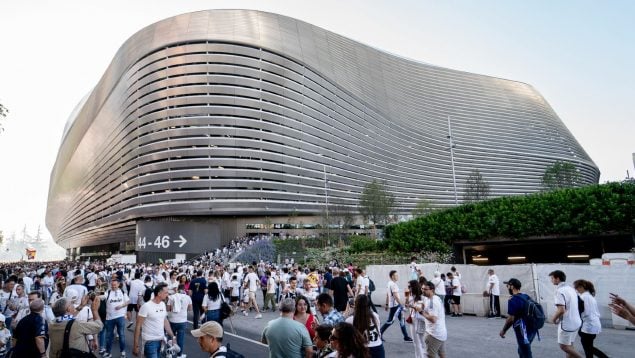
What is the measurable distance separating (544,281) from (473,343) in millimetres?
5165

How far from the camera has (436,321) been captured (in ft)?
22.0

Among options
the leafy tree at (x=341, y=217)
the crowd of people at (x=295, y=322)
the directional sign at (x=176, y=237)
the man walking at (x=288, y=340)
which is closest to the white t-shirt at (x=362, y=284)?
the crowd of people at (x=295, y=322)

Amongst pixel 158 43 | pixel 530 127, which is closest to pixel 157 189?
pixel 158 43

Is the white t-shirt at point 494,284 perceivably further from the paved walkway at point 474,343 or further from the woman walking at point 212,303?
the woman walking at point 212,303

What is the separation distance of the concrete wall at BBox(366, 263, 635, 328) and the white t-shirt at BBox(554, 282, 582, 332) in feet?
22.6

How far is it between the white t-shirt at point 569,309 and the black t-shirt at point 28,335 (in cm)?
813

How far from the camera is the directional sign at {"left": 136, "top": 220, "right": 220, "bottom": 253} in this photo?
58.8 m

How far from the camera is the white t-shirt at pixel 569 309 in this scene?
667 centimetres

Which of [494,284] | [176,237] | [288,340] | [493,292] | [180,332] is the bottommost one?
[493,292]

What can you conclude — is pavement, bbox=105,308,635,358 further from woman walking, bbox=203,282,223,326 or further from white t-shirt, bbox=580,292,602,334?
white t-shirt, bbox=580,292,602,334

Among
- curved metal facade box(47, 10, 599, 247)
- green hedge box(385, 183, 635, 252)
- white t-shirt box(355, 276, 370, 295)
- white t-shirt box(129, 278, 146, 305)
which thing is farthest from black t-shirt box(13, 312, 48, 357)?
curved metal facade box(47, 10, 599, 247)

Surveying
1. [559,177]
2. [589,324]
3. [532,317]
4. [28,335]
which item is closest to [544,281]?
[589,324]

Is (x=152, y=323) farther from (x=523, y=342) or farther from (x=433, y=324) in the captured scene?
(x=523, y=342)

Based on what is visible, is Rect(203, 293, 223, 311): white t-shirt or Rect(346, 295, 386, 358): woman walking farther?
Rect(203, 293, 223, 311): white t-shirt
